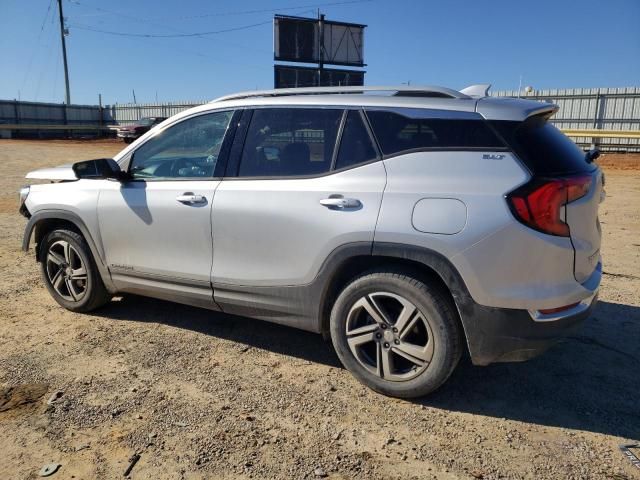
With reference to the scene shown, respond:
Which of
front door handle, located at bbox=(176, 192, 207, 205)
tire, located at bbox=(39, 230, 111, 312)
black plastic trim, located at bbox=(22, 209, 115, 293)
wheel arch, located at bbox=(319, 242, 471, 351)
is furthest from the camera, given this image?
tire, located at bbox=(39, 230, 111, 312)

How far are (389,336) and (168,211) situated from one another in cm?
188

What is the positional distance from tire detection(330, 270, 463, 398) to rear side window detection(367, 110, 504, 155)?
2.55ft

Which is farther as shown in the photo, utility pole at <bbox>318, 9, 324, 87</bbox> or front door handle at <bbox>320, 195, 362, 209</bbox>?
utility pole at <bbox>318, 9, 324, 87</bbox>

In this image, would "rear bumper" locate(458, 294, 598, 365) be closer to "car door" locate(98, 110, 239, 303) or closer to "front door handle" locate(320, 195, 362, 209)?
"front door handle" locate(320, 195, 362, 209)

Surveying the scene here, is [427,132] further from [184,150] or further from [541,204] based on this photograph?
[184,150]

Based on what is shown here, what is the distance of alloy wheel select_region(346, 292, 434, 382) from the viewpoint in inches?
124

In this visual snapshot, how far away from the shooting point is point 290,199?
3461mm

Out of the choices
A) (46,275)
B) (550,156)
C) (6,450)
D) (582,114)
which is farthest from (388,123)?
(582,114)

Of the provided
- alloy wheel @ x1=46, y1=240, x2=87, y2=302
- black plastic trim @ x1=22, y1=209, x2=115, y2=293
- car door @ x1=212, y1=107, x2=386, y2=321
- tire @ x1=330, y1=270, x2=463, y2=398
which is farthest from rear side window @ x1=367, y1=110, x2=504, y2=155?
alloy wheel @ x1=46, y1=240, x2=87, y2=302

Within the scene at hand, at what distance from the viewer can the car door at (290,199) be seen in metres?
3.27

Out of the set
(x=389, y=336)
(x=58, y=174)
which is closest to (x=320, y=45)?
(x=58, y=174)

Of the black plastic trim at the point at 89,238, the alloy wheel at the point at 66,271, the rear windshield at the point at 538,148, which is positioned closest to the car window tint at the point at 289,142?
the rear windshield at the point at 538,148

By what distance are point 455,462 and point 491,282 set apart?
95cm

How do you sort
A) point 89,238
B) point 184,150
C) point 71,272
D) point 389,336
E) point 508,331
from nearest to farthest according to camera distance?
1. point 508,331
2. point 389,336
3. point 184,150
4. point 89,238
5. point 71,272
